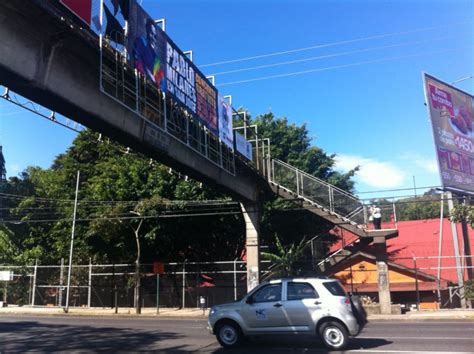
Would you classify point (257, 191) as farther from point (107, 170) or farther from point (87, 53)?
point (87, 53)

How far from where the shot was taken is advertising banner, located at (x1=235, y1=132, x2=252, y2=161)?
78.1 feet

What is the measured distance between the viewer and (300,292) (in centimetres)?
1181

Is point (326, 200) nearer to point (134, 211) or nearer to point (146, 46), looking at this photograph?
point (134, 211)

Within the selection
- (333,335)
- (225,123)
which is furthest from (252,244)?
(333,335)

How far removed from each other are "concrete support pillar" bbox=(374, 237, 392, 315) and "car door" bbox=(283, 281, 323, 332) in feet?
43.0

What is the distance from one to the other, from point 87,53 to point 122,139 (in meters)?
3.47

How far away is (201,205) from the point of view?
28.6 metres

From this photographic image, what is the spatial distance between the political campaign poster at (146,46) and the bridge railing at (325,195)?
12.5m

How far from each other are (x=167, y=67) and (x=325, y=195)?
13012 millimetres

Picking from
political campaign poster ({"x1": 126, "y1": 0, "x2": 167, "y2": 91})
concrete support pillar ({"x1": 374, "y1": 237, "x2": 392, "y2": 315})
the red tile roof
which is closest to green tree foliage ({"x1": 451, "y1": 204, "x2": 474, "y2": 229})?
concrete support pillar ({"x1": 374, "y1": 237, "x2": 392, "y2": 315})

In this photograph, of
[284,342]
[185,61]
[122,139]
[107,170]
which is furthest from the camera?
[107,170]

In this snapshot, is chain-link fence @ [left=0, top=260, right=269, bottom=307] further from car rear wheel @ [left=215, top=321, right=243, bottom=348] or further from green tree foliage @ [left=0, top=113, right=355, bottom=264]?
car rear wheel @ [left=215, top=321, right=243, bottom=348]

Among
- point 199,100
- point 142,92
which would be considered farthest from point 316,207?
point 142,92

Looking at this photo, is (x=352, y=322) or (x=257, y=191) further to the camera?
(x=257, y=191)
